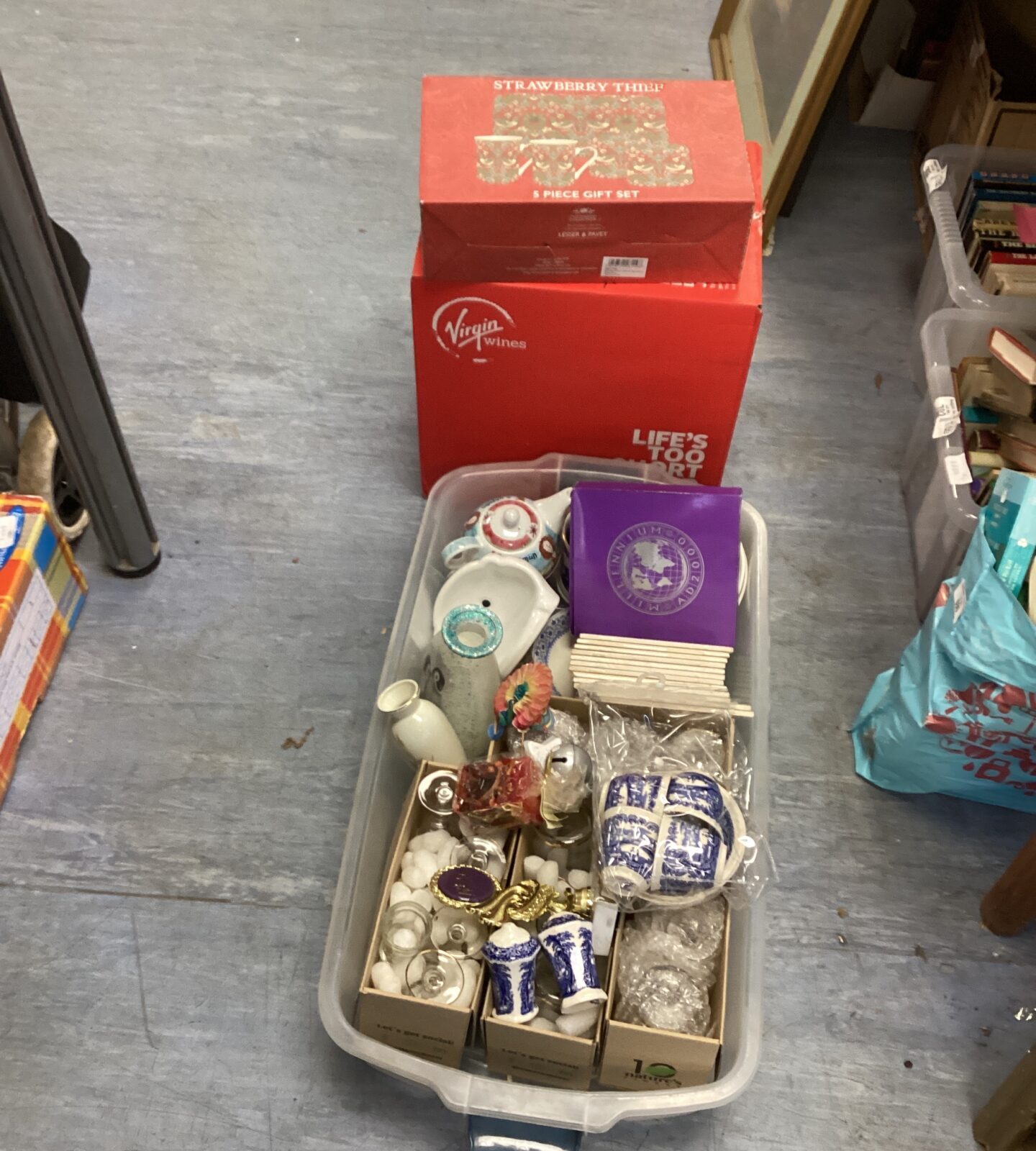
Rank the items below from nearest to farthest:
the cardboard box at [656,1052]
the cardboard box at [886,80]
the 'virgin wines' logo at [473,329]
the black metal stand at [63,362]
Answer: the cardboard box at [656,1052]
the black metal stand at [63,362]
the 'virgin wines' logo at [473,329]
the cardboard box at [886,80]

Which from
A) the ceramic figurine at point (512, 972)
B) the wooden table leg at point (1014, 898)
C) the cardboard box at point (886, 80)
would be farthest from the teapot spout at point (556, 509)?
the cardboard box at point (886, 80)

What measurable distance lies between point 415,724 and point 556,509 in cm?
38

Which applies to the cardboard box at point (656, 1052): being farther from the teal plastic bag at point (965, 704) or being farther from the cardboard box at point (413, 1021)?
the teal plastic bag at point (965, 704)

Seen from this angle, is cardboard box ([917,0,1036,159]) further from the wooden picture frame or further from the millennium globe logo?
the millennium globe logo

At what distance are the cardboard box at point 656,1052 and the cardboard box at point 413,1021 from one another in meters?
0.13

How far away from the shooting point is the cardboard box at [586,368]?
4.18ft

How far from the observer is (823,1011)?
118cm

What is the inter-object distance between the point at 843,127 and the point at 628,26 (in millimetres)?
576

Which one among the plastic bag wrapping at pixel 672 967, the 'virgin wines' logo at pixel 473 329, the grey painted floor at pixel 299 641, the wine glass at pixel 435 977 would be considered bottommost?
the grey painted floor at pixel 299 641

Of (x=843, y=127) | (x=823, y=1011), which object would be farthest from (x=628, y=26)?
(x=823, y=1011)

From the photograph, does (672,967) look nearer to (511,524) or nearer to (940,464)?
(511,524)

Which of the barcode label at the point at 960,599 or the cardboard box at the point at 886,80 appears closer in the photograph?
the barcode label at the point at 960,599

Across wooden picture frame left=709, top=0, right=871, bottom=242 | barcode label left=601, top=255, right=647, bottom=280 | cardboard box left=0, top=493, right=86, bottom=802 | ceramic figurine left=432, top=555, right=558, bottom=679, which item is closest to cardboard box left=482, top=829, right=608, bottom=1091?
ceramic figurine left=432, top=555, right=558, bottom=679

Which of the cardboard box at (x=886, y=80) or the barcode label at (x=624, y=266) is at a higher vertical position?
the barcode label at (x=624, y=266)
